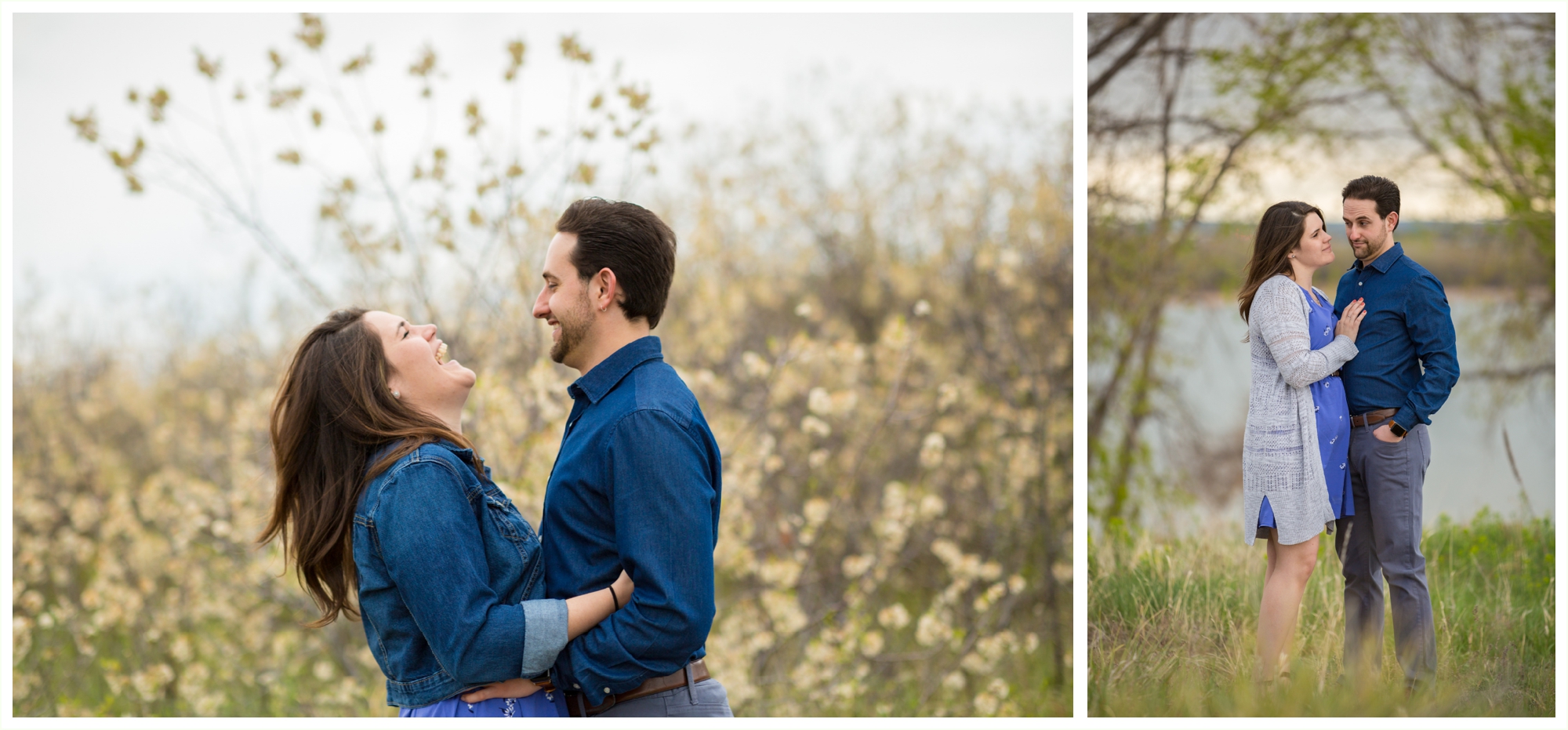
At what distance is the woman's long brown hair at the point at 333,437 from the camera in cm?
172

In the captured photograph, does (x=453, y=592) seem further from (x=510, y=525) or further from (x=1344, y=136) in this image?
(x=1344, y=136)

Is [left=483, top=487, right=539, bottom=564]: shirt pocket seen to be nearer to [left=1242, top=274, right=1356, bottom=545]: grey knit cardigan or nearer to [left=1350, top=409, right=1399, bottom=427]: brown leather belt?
[left=1242, top=274, right=1356, bottom=545]: grey knit cardigan

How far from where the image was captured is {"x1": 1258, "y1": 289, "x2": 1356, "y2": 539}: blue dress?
2.27m

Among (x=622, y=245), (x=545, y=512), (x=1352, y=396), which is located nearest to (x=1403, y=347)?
(x=1352, y=396)

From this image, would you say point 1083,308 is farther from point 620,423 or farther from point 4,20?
point 4,20

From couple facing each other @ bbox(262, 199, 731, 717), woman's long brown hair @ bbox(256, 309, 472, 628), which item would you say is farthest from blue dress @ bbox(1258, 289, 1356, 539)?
woman's long brown hair @ bbox(256, 309, 472, 628)

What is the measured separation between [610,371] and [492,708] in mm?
607

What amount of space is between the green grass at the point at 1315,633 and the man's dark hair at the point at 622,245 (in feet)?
5.52

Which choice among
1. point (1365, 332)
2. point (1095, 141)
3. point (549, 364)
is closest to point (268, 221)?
point (549, 364)

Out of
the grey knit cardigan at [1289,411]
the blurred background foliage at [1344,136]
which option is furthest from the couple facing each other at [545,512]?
the blurred background foliage at [1344,136]

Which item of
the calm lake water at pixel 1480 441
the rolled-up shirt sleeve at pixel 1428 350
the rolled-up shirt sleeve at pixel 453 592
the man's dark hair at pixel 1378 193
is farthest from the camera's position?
the calm lake water at pixel 1480 441

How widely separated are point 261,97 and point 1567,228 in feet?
14.2

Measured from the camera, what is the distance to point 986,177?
553 centimetres

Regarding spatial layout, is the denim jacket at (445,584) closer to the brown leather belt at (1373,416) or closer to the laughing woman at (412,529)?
the laughing woman at (412,529)
